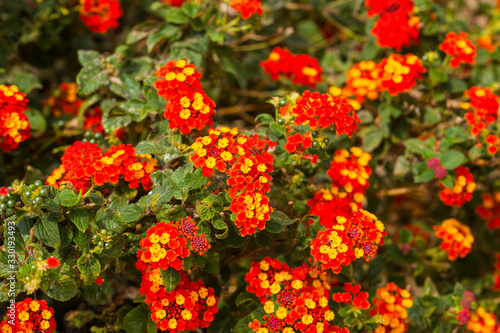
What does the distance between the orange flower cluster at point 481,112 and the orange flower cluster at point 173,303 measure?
4.89ft

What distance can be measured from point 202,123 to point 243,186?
0.35 metres

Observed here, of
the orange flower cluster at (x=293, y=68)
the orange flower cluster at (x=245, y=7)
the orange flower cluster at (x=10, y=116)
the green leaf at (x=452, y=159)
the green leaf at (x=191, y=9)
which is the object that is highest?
the orange flower cluster at (x=245, y=7)

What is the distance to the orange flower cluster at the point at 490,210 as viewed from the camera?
9.26 ft

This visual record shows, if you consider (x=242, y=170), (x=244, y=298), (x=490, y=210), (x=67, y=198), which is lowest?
(x=490, y=210)

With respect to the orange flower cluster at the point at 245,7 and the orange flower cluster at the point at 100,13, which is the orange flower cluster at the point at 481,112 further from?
the orange flower cluster at the point at 100,13

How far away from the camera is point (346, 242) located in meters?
1.59

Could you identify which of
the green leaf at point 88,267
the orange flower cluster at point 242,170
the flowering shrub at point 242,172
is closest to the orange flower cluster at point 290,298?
the flowering shrub at point 242,172

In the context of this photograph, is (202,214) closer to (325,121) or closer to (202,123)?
(202,123)

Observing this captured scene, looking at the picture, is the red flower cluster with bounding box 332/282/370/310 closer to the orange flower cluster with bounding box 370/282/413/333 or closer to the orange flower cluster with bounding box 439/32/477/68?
the orange flower cluster with bounding box 370/282/413/333

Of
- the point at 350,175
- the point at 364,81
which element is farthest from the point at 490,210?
the point at 350,175

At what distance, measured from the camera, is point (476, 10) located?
3.80 meters

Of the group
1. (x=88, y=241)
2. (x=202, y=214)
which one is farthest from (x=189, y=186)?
(x=88, y=241)

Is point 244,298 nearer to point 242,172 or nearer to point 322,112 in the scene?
point 242,172

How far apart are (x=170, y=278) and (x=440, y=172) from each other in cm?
140
